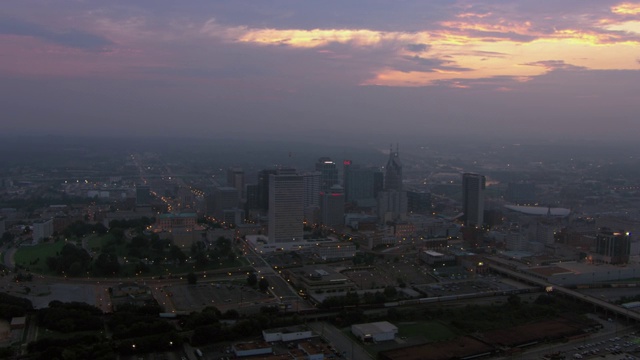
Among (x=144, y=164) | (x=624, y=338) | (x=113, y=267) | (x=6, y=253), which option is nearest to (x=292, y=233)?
(x=113, y=267)

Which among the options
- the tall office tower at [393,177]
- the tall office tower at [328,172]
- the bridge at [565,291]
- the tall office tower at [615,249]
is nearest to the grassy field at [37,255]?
the bridge at [565,291]

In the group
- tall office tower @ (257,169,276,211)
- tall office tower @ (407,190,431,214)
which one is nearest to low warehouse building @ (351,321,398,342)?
tall office tower @ (257,169,276,211)

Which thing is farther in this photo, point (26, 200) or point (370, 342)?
point (26, 200)

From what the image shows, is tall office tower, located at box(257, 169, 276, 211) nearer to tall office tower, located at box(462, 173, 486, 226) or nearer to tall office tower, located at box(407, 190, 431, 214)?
tall office tower, located at box(407, 190, 431, 214)

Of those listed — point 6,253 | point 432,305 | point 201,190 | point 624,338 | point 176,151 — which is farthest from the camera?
point 176,151

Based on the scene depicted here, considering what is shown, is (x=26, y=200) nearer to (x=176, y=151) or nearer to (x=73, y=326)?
(x=73, y=326)

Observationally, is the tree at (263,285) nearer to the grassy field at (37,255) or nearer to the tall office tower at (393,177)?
the grassy field at (37,255)

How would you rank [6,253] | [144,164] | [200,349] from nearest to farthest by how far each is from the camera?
1. [200,349]
2. [6,253]
3. [144,164]
